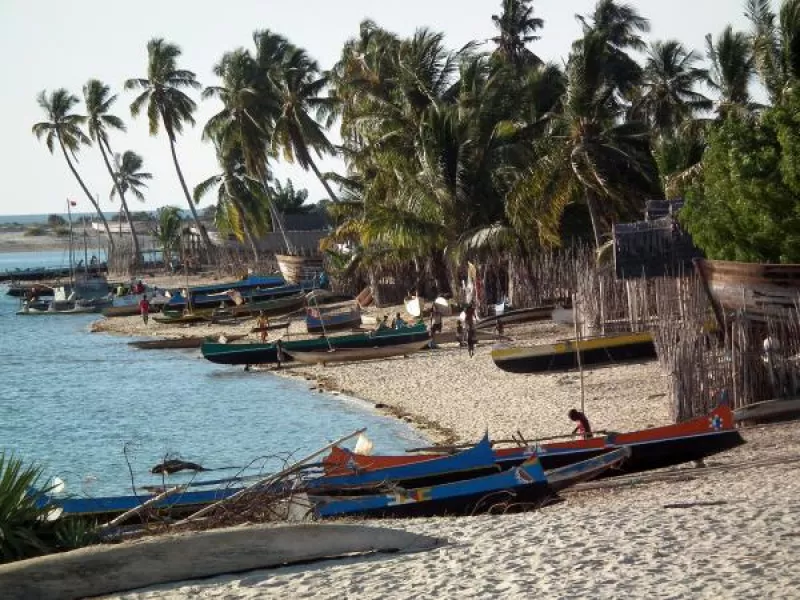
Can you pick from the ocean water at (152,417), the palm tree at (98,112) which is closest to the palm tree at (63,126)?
the palm tree at (98,112)

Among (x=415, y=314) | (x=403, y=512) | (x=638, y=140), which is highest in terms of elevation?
(x=638, y=140)

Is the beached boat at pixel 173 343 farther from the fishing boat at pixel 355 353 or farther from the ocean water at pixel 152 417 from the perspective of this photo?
the fishing boat at pixel 355 353

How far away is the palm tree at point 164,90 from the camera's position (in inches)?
2363

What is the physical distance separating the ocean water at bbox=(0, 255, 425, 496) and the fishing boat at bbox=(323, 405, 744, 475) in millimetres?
2777

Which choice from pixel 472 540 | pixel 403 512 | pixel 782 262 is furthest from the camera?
pixel 782 262

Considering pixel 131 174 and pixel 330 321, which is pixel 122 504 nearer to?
pixel 330 321

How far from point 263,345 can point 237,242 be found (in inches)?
1505

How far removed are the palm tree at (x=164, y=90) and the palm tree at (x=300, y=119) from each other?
1250 centimetres

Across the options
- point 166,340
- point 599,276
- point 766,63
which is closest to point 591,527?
point 599,276

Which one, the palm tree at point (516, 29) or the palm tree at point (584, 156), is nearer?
the palm tree at point (584, 156)

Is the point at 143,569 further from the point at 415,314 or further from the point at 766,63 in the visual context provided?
the point at 415,314

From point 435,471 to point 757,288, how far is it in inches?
255

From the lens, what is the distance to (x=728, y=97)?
108 feet

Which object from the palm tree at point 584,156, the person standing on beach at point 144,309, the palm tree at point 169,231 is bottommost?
the person standing on beach at point 144,309
